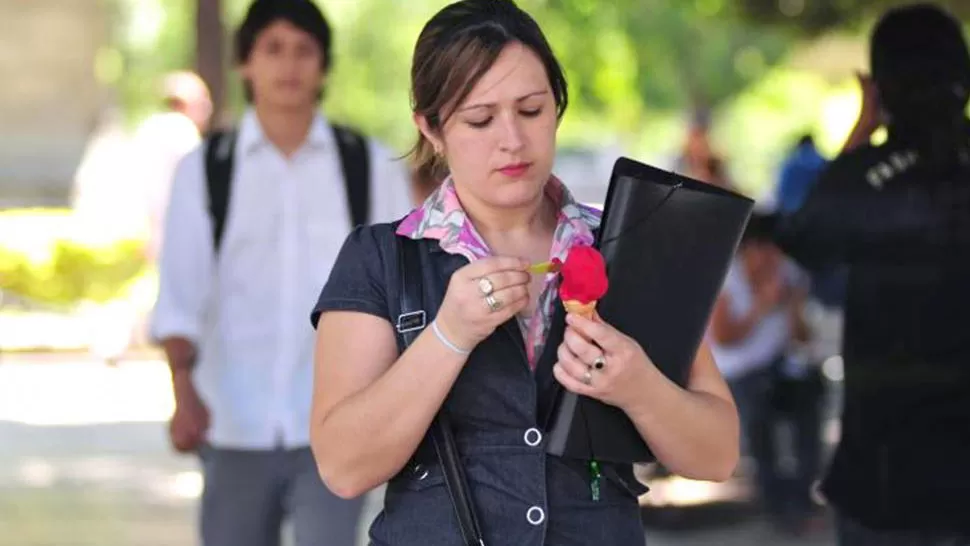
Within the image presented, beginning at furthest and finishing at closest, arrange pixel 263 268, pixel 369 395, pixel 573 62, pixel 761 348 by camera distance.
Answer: pixel 573 62
pixel 761 348
pixel 263 268
pixel 369 395

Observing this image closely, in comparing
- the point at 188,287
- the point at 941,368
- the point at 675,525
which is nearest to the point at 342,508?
the point at 188,287

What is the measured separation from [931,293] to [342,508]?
1.63 m

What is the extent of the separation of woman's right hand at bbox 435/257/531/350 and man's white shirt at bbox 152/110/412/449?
7.99 feet

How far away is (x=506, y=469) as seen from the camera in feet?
10.2

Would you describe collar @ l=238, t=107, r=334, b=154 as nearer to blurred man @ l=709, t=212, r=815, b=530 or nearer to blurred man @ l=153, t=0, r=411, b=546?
blurred man @ l=153, t=0, r=411, b=546

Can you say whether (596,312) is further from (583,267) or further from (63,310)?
(63,310)

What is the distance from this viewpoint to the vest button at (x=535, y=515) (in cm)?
310

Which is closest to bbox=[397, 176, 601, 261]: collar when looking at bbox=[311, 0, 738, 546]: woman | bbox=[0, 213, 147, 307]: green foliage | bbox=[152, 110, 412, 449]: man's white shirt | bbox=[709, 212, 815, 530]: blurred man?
bbox=[311, 0, 738, 546]: woman

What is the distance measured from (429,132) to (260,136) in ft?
7.49

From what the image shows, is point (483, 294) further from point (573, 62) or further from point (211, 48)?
point (573, 62)

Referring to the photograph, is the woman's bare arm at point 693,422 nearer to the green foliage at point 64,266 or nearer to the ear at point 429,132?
the ear at point 429,132

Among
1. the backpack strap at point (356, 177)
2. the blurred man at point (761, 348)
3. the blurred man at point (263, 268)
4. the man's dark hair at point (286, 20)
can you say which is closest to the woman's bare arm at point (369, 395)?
the blurred man at point (263, 268)

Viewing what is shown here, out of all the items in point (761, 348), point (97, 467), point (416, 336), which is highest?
point (416, 336)

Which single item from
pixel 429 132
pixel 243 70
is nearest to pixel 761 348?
pixel 243 70
